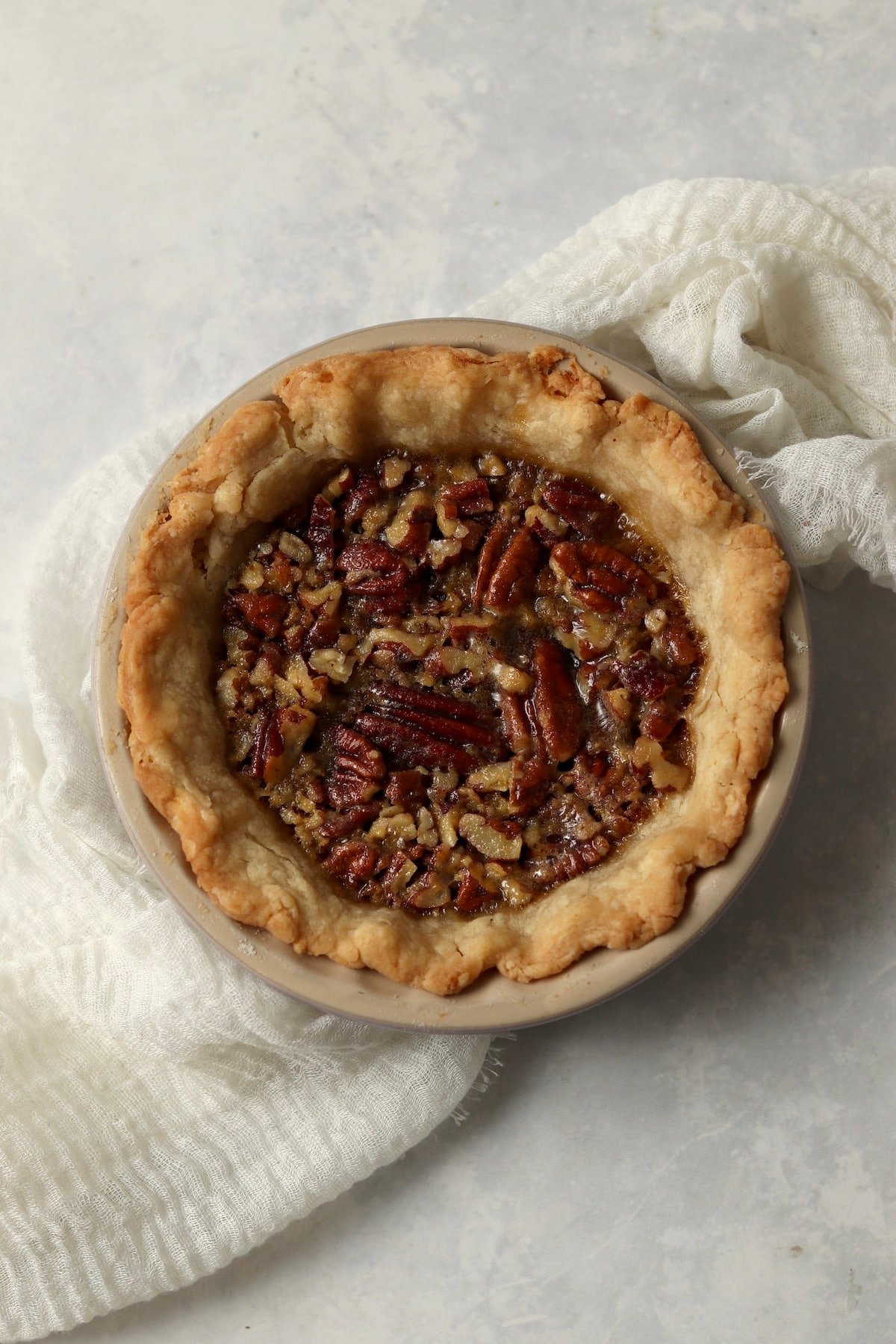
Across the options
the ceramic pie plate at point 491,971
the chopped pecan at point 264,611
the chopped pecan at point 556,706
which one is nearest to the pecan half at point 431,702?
the chopped pecan at point 556,706

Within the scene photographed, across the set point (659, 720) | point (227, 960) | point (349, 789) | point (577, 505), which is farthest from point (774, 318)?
point (227, 960)

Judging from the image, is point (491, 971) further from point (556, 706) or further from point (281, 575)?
point (281, 575)

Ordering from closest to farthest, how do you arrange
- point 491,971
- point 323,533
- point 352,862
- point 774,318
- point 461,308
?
point 491,971 < point 352,862 < point 323,533 < point 774,318 < point 461,308

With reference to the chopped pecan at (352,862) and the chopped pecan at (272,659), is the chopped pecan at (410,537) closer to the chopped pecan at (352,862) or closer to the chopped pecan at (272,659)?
the chopped pecan at (272,659)

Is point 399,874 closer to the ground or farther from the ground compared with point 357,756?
closer to the ground

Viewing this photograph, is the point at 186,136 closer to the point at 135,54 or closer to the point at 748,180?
the point at 135,54
